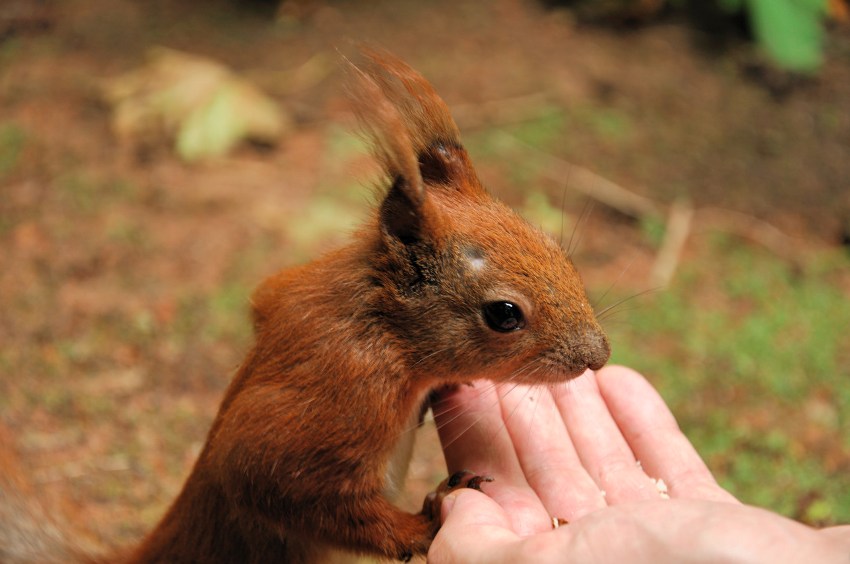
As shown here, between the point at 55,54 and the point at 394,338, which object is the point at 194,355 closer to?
the point at 394,338

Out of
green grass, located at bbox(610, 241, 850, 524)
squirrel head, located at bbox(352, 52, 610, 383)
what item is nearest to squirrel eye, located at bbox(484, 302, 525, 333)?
squirrel head, located at bbox(352, 52, 610, 383)

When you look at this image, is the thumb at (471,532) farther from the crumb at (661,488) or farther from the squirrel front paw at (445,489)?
the crumb at (661,488)

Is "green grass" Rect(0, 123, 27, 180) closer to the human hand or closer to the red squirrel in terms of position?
the red squirrel

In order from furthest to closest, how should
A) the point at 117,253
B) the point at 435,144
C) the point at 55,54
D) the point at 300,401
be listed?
the point at 55,54
the point at 117,253
the point at 435,144
the point at 300,401

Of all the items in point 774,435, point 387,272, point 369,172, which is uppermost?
point 369,172

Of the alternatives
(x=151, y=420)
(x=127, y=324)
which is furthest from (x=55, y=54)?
(x=151, y=420)

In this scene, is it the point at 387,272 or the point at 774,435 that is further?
the point at 774,435

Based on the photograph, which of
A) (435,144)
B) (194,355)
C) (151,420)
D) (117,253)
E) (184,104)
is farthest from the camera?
(184,104)
